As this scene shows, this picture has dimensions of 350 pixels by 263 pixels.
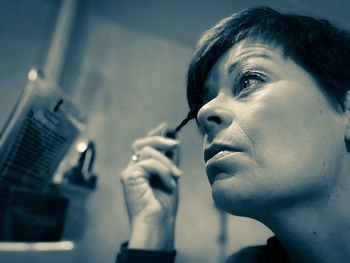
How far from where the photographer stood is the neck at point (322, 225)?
512mm

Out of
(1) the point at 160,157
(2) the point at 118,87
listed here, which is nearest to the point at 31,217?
(1) the point at 160,157

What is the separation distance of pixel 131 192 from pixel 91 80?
935mm

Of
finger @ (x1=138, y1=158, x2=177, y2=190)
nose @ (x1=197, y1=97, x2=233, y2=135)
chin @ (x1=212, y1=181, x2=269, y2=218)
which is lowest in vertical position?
chin @ (x1=212, y1=181, x2=269, y2=218)

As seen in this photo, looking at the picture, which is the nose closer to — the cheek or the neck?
the cheek

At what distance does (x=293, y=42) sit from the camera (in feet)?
2.09

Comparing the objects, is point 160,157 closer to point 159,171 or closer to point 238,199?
point 159,171

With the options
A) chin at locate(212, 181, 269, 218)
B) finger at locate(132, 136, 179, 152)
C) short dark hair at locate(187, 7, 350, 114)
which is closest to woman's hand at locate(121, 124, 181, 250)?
finger at locate(132, 136, 179, 152)

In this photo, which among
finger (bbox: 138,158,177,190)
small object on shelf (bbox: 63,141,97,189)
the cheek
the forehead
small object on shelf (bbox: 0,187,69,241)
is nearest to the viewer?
the cheek

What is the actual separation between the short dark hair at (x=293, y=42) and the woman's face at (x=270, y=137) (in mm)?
46

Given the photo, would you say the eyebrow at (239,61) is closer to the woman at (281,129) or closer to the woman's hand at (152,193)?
the woman at (281,129)

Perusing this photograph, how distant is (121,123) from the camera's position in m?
1.51

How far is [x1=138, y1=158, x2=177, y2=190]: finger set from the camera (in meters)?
0.91

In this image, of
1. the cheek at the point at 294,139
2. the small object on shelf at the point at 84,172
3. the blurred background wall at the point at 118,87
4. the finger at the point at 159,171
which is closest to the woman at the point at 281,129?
the cheek at the point at 294,139

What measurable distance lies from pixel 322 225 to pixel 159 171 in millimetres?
559
